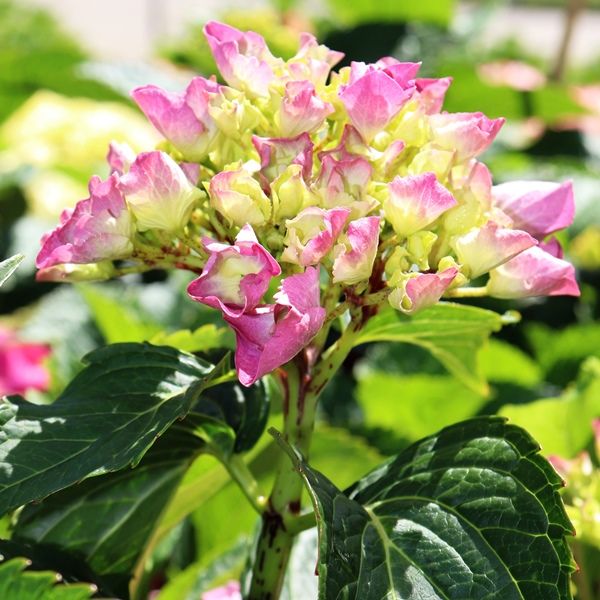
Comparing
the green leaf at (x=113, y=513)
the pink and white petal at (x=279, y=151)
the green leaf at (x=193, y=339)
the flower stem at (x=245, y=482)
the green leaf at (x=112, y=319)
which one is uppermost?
the pink and white petal at (x=279, y=151)

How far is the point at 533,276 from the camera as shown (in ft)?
1.69

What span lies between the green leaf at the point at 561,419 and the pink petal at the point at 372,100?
0.33 m

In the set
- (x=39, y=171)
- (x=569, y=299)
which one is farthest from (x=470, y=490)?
(x=39, y=171)

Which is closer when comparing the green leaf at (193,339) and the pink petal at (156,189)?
the pink petal at (156,189)

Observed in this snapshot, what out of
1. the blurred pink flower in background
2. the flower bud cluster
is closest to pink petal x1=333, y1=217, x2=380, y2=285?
the flower bud cluster

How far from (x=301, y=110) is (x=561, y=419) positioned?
0.39 m

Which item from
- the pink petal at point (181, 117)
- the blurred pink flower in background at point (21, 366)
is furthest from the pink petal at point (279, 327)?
the blurred pink flower in background at point (21, 366)

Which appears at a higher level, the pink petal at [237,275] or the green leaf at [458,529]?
the pink petal at [237,275]

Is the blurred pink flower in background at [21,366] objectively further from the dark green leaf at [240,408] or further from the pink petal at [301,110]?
the pink petal at [301,110]

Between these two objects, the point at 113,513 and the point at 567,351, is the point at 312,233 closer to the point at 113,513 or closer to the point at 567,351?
the point at 113,513

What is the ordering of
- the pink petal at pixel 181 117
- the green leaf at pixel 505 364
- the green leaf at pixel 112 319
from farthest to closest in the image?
the green leaf at pixel 505 364 → the green leaf at pixel 112 319 → the pink petal at pixel 181 117

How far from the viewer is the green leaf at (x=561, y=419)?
2.50 ft

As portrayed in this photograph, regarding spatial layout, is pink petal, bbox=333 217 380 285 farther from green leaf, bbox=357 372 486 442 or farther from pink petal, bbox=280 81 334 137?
green leaf, bbox=357 372 486 442

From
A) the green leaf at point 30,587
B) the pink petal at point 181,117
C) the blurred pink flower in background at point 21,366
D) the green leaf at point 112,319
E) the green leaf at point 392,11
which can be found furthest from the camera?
the green leaf at point 392,11
